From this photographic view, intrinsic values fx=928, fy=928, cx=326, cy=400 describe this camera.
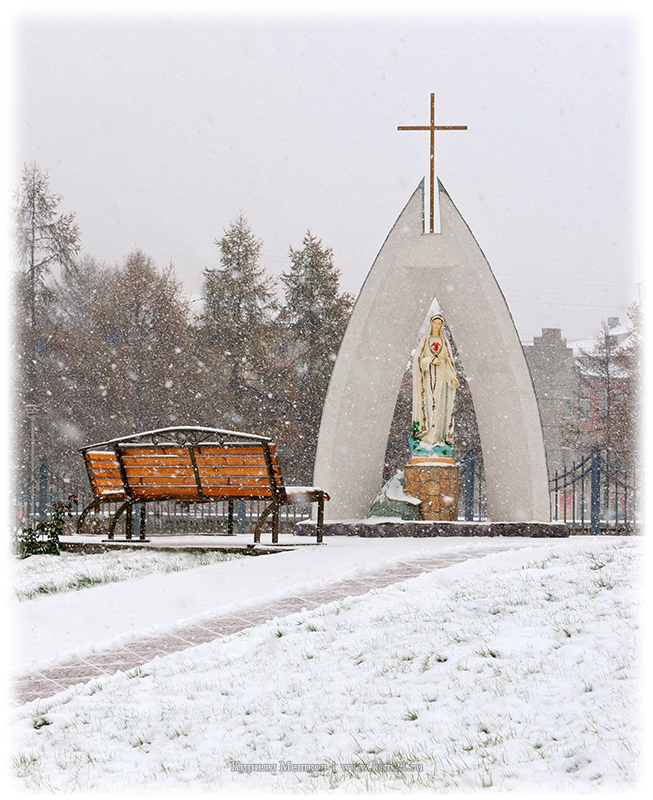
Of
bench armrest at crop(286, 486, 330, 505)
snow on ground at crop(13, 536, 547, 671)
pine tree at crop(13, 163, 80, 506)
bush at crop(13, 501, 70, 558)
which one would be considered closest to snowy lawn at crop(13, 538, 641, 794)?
snow on ground at crop(13, 536, 547, 671)

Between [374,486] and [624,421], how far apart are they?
17.4m

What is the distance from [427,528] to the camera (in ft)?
38.1

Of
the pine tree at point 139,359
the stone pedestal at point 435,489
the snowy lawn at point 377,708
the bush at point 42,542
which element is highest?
the pine tree at point 139,359

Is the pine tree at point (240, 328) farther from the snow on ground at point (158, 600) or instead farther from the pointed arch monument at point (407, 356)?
the snow on ground at point (158, 600)

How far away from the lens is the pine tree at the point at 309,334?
28281 millimetres

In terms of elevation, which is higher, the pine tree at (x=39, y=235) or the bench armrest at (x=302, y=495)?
the pine tree at (x=39, y=235)

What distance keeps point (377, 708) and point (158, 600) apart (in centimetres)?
275

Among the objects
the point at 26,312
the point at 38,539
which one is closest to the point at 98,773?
the point at 38,539

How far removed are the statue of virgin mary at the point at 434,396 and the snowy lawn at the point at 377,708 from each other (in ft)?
23.6

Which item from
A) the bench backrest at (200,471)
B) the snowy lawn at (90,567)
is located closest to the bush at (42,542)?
the snowy lawn at (90,567)

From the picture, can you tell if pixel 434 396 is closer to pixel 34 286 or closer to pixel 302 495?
pixel 302 495

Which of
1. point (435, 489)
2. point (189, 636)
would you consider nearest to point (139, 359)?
point (435, 489)

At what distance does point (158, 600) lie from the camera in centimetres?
642

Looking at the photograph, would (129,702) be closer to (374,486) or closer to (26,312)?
(374,486)
